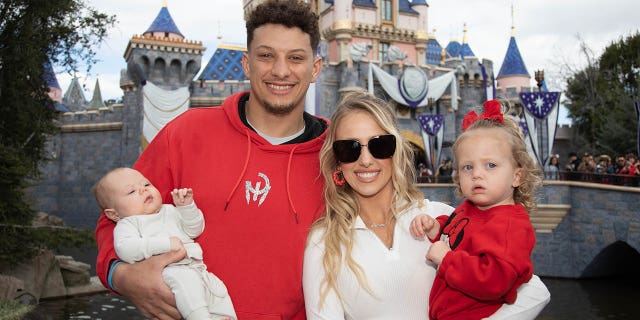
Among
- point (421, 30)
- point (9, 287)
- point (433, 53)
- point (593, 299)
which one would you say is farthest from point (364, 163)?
point (433, 53)

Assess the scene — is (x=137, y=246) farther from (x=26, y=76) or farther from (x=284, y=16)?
(x=26, y=76)

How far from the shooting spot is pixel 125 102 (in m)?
22.1

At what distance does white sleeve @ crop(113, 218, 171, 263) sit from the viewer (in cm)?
239

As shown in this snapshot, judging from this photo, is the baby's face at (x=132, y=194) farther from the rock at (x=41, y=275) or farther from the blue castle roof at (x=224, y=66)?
the blue castle roof at (x=224, y=66)

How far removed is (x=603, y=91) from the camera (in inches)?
1044

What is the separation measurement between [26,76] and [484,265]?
1057 centimetres

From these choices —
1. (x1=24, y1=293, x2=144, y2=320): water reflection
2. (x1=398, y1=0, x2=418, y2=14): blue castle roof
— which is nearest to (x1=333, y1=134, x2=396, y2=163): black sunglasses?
(x1=24, y1=293, x2=144, y2=320): water reflection

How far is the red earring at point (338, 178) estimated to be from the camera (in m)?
2.45

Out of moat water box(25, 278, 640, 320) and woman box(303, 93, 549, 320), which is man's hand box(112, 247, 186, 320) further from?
moat water box(25, 278, 640, 320)

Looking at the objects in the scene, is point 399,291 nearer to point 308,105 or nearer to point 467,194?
point 467,194

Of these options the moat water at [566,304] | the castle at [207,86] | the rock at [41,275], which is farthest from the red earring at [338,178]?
the castle at [207,86]

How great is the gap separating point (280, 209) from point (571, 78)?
3043 cm

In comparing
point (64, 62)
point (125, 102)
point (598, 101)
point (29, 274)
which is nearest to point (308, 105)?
point (125, 102)

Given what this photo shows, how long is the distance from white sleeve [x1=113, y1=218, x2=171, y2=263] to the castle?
17022 millimetres
